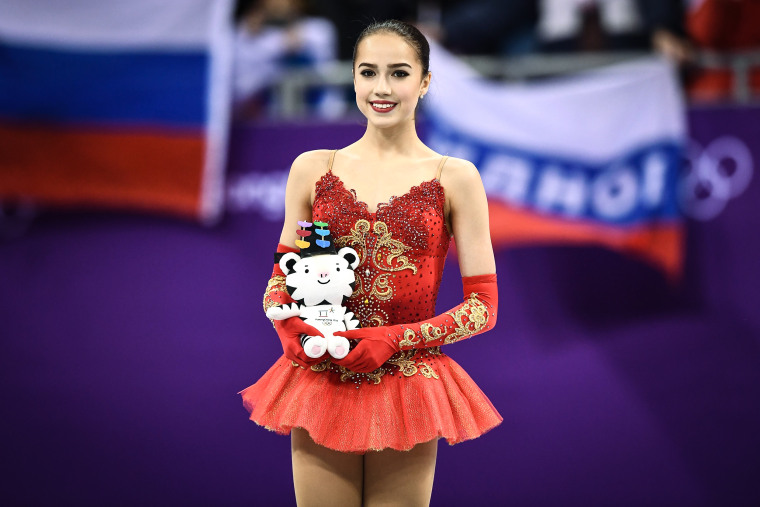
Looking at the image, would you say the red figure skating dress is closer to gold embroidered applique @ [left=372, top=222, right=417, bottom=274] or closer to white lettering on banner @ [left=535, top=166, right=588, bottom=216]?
gold embroidered applique @ [left=372, top=222, right=417, bottom=274]

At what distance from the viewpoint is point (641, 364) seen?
150 inches

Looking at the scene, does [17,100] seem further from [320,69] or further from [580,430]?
[580,430]

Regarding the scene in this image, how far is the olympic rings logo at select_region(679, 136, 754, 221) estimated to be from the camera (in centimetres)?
369

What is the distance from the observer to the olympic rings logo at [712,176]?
12.1ft

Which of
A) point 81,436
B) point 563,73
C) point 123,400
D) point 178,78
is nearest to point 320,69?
point 178,78

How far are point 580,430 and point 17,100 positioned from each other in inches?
115

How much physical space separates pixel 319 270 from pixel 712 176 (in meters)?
2.32

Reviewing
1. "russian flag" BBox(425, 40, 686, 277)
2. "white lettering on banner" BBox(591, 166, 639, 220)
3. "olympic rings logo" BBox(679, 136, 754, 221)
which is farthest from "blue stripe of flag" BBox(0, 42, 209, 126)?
"olympic rings logo" BBox(679, 136, 754, 221)

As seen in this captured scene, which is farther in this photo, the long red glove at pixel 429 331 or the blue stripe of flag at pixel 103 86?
the blue stripe of flag at pixel 103 86

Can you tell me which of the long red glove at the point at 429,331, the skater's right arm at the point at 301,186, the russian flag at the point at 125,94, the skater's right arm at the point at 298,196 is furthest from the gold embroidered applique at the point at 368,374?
the russian flag at the point at 125,94

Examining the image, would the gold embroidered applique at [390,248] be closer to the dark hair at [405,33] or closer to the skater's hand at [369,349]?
the skater's hand at [369,349]

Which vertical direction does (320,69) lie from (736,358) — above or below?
above

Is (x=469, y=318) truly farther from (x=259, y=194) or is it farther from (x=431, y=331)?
(x=259, y=194)

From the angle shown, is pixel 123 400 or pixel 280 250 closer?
pixel 280 250
